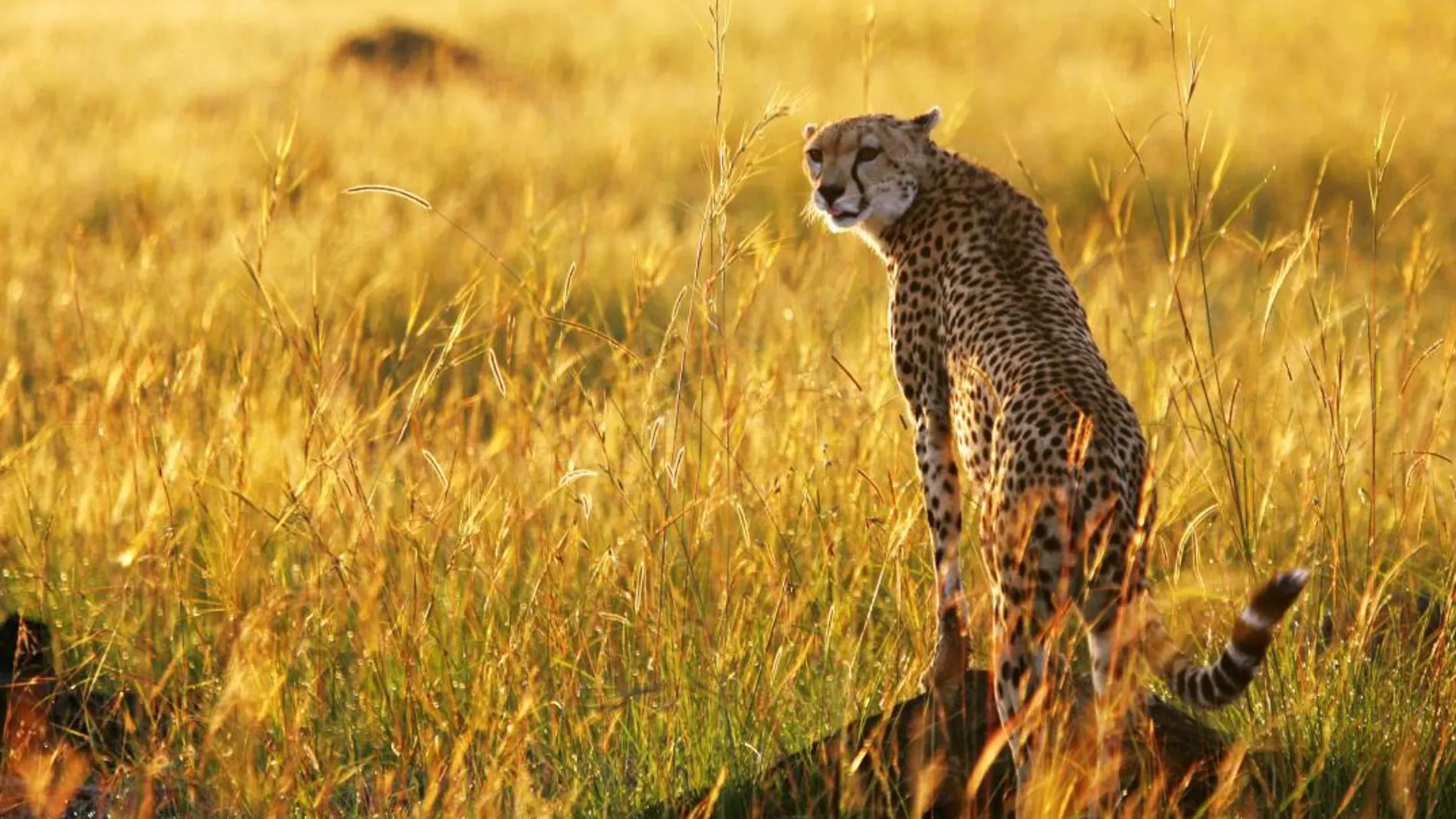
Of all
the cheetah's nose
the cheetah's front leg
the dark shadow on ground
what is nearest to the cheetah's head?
the cheetah's nose

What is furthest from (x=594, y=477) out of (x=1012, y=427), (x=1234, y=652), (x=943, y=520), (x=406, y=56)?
(x=406, y=56)

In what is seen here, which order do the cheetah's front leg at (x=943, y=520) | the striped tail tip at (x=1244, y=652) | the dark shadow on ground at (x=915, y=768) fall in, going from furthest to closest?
the cheetah's front leg at (x=943, y=520) → the dark shadow on ground at (x=915, y=768) → the striped tail tip at (x=1244, y=652)

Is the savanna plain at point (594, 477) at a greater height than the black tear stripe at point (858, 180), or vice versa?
the black tear stripe at point (858, 180)

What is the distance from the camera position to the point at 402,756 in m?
2.44

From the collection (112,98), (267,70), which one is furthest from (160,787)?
(267,70)

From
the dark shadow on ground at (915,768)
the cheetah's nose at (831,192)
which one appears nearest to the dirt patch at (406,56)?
the cheetah's nose at (831,192)

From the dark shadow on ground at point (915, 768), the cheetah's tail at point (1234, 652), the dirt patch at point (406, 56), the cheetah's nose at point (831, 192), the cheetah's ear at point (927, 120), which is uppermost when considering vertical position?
the cheetah's ear at point (927, 120)

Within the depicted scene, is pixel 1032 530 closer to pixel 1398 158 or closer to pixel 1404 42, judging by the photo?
pixel 1398 158

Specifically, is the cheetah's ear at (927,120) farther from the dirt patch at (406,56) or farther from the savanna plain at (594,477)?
the dirt patch at (406,56)

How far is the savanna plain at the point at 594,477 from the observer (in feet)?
8.39

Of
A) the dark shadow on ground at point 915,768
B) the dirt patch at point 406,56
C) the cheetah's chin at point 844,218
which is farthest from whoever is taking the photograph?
the dirt patch at point 406,56

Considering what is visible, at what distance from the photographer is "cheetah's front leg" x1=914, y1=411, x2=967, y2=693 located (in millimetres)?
2953

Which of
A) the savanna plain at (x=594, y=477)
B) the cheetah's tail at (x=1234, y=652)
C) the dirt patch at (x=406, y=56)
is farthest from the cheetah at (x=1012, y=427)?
the dirt patch at (x=406, y=56)

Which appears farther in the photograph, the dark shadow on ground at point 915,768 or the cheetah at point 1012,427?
the dark shadow on ground at point 915,768
